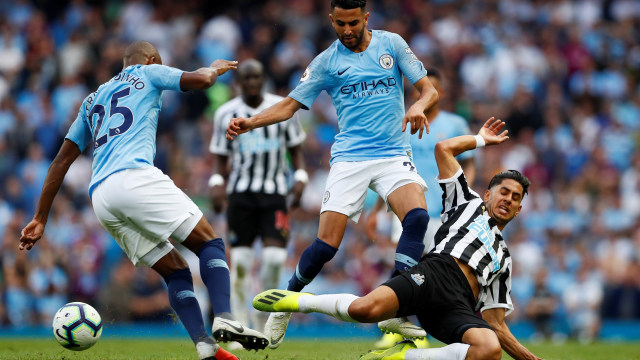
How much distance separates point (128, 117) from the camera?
20.6 feet

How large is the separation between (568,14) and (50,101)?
37.0 feet

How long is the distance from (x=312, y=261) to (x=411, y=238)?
84cm

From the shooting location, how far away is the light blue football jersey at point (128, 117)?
6211mm

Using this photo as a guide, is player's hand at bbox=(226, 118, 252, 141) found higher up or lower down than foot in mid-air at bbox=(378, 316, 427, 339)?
higher up

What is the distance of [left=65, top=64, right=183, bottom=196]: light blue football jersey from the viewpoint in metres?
6.21

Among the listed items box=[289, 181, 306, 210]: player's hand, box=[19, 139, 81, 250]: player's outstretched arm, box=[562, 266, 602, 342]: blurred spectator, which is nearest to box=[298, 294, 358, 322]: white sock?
box=[19, 139, 81, 250]: player's outstretched arm

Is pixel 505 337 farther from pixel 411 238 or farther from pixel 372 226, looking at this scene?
pixel 372 226

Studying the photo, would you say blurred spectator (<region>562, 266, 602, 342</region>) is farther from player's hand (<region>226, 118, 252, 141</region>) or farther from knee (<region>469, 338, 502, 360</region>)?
player's hand (<region>226, 118, 252, 141</region>)

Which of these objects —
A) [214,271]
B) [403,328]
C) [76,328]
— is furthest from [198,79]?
[403,328]

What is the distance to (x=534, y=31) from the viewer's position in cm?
1848

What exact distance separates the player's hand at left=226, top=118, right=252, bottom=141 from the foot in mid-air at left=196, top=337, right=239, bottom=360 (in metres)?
1.59

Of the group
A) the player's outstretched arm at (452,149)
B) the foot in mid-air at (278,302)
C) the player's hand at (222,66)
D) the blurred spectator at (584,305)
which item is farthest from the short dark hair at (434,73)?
the blurred spectator at (584,305)

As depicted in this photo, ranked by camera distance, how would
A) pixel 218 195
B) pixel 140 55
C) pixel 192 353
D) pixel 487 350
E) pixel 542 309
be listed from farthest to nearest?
pixel 542 309
pixel 218 195
pixel 192 353
pixel 140 55
pixel 487 350

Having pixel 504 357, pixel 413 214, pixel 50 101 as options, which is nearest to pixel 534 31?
pixel 50 101
